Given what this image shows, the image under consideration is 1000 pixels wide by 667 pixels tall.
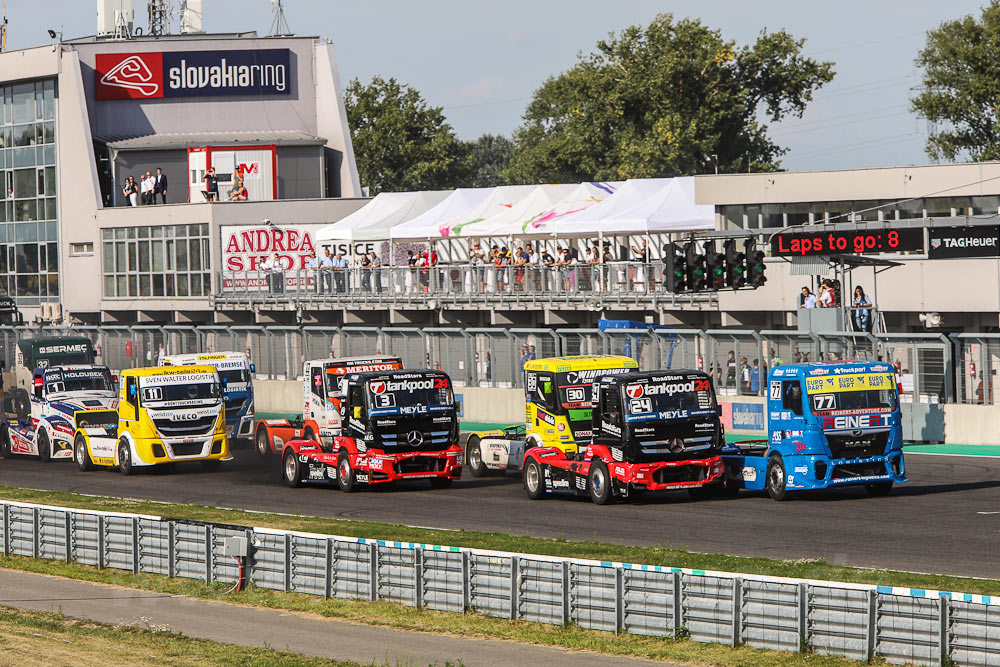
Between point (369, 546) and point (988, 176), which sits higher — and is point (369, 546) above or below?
below

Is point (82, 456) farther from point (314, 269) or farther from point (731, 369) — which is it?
point (314, 269)

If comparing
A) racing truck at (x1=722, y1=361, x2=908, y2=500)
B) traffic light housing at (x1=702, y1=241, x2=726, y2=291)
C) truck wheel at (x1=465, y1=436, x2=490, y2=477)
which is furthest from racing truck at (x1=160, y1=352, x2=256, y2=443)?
racing truck at (x1=722, y1=361, x2=908, y2=500)

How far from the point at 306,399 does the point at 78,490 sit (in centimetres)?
563

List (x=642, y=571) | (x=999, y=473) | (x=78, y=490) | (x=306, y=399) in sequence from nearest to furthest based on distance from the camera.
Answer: (x=642, y=571) < (x=999, y=473) < (x=78, y=490) < (x=306, y=399)

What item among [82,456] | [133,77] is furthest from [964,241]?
[133,77]

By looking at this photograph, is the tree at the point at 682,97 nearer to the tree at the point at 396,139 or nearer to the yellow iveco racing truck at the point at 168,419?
the tree at the point at 396,139

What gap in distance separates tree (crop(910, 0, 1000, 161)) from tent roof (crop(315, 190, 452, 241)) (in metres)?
27.8

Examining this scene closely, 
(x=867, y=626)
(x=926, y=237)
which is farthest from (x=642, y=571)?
(x=926, y=237)

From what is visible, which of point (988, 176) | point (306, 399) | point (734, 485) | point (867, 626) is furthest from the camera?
point (988, 176)

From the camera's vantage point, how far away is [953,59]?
73438 mm

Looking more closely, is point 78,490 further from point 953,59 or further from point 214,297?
point 953,59

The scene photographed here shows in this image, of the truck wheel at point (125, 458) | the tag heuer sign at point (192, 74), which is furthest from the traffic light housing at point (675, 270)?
the tag heuer sign at point (192, 74)

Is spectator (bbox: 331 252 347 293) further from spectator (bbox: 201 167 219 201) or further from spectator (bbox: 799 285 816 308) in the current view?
spectator (bbox: 799 285 816 308)

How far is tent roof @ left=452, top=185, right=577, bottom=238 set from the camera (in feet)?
171
